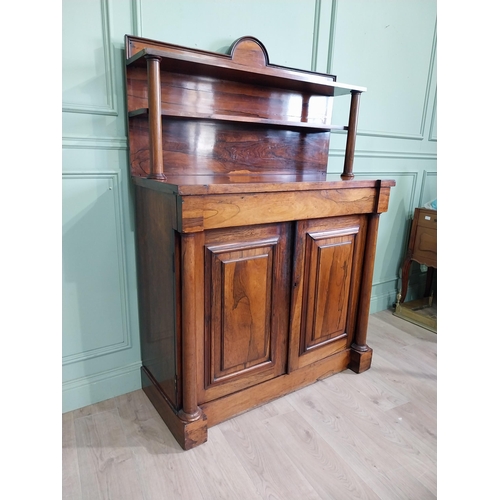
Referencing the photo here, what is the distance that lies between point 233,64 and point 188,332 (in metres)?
1.11

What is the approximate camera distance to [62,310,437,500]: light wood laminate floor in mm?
1399

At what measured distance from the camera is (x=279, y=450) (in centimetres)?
158

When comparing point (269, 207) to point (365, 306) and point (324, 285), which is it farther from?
point (365, 306)

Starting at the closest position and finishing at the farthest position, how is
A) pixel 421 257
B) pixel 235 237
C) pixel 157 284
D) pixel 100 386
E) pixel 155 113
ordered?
pixel 155 113 < pixel 235 237 < pixel 157 284 < pixel 100 386 < pixel 421 257

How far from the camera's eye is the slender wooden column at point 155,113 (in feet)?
4.50

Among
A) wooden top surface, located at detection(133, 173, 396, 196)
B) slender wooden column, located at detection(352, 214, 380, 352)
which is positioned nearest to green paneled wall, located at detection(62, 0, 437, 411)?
wooden top surface, located at detection(133, 173, 396, 196)

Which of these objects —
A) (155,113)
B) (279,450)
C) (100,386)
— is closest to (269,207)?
(155,113)

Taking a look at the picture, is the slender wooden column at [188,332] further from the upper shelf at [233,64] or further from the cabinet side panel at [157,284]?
the upper shelf at [233,64]

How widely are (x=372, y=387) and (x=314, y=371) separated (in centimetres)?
33

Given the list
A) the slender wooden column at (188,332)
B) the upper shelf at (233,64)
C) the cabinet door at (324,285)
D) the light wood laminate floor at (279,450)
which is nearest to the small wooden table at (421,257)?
the light wood laminate floor at (279,450)

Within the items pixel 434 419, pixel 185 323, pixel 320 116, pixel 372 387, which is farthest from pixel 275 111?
pixel 434 419

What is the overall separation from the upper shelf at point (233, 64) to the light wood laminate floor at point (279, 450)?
155 centimetres

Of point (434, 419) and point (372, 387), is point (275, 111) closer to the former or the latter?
point (372, 387)

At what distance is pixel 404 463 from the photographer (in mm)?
1536
